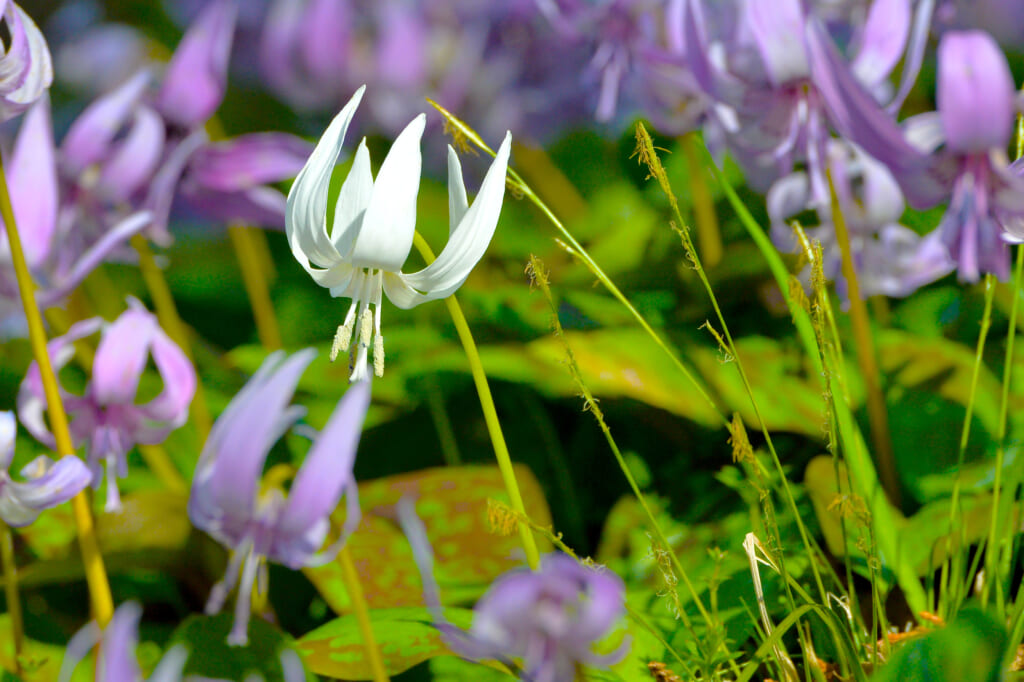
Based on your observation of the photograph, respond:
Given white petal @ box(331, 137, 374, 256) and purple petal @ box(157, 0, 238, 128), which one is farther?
purple petal @ box(157, 0, 238, 128)

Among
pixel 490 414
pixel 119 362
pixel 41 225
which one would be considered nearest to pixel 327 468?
pixel 490 414

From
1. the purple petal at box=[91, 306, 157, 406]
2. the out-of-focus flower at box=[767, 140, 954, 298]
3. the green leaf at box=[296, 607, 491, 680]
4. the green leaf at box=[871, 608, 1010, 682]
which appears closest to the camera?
the green leaf at box=[871, 608, 1010, 682]

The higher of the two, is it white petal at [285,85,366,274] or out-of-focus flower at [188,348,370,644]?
white petal at [285,85,366,274]

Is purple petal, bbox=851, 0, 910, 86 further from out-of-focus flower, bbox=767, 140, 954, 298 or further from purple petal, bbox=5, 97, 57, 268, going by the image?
purple petal, bbox=5, 97, 57, 268

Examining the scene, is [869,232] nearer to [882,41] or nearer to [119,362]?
[882,41]

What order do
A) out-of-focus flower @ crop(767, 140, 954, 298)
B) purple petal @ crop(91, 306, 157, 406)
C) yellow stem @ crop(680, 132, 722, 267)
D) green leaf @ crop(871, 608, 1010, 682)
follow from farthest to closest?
yellow stem @ crop(680, 132, 722, 267) < out-of-focus flower @ crop(767, 140, 954, 298) < purple petal @ crop(91, 306, 157, 406) < green leaf @ crop(871, 608, 1010, 682)

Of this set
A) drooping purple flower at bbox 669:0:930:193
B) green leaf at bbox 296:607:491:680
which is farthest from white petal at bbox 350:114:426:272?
drooping purple flower at bbox 669:0:930:193

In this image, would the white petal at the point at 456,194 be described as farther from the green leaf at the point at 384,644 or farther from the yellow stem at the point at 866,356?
the yellow stem at the point at 866,356

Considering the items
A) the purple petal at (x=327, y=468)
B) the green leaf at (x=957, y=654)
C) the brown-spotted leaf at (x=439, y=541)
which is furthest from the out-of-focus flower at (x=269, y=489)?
the green leaf at (x=957, y=654)
